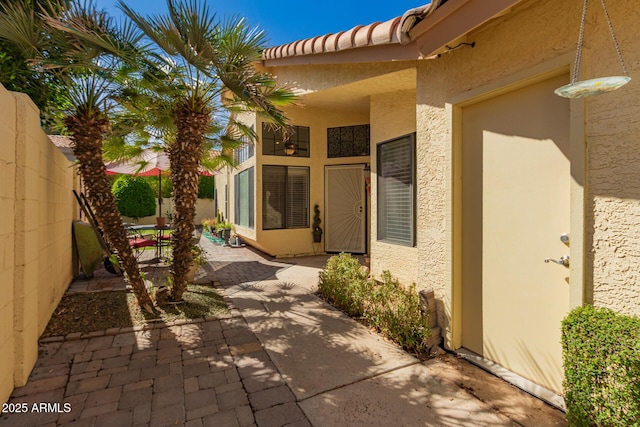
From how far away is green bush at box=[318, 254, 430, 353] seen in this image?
13.8 feet

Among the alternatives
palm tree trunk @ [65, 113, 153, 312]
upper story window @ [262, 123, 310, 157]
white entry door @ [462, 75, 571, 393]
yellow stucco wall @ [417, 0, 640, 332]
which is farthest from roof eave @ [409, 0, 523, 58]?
upper story window @ [262, 123, 310, 157]

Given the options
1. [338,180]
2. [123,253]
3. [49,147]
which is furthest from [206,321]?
[338,180]

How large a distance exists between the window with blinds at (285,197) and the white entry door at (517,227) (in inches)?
287

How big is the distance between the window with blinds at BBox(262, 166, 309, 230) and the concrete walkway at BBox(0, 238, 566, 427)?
5.73 meters

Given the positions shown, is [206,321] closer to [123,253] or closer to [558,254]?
[123,253]

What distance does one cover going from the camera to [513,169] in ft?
11.6

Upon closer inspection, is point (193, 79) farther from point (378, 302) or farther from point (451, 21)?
point (378, 302)

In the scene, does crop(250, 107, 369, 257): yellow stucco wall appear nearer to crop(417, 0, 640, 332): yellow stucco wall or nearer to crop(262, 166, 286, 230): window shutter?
crop(262, 166, 286, 230): window shutter

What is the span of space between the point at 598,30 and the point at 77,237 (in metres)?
9.85

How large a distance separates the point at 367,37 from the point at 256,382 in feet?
17.4

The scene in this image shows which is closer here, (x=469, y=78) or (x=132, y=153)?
(x=469, y=78)

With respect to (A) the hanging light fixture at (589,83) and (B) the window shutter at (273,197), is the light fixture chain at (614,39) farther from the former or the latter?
(B) the window shutter at (273,197)

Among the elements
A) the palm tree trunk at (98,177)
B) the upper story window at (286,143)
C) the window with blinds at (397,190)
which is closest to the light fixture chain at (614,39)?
the window with blinds at (397,190)

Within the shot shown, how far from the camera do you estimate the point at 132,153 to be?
817cm
